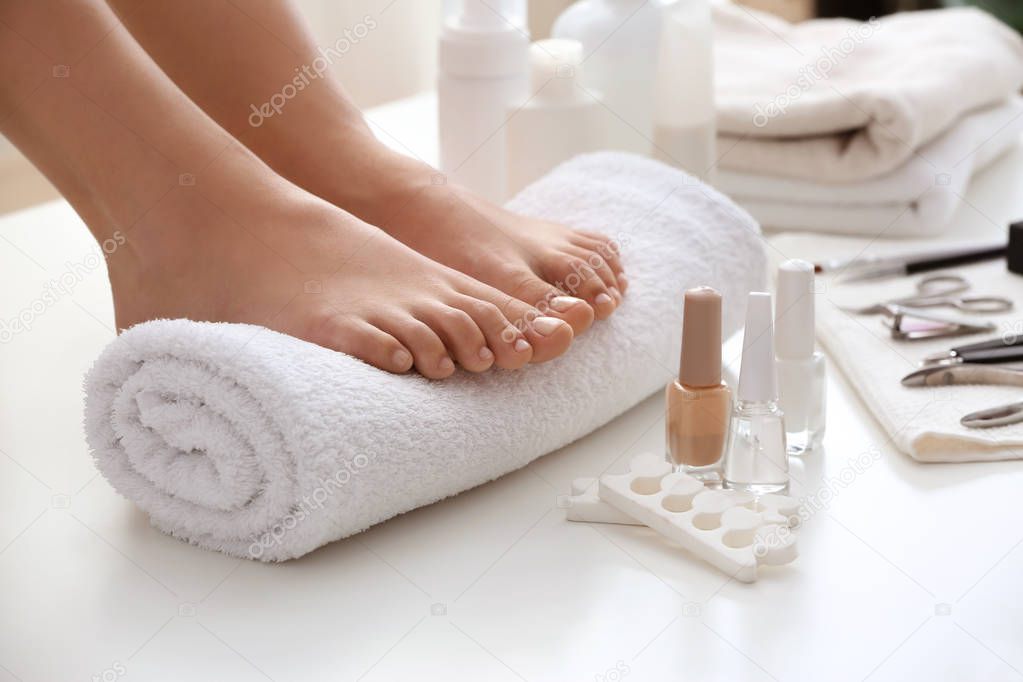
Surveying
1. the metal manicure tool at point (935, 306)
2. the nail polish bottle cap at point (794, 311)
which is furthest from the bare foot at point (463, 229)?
the metal manicure tool at point (935, 306)

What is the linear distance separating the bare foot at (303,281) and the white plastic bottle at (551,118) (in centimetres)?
33

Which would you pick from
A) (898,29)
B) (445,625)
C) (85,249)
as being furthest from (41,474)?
(898,29)

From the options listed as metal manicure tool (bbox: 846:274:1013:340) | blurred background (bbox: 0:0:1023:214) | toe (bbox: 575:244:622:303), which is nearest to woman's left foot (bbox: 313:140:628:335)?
toe (bbox: 575:244:622:303)

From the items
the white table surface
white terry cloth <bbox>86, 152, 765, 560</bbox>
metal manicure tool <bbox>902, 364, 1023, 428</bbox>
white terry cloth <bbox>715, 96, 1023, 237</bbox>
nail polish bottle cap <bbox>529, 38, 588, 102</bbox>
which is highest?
nail polish bottle cap <bbox>529, 38, 588, 102</bbox>

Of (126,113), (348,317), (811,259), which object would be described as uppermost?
(126,113)

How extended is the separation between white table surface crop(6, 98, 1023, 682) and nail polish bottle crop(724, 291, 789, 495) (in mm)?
32

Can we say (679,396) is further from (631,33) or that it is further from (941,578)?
(631,33)

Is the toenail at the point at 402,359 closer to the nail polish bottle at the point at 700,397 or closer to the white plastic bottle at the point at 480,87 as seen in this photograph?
the nail polish bottle at the point at 700,397

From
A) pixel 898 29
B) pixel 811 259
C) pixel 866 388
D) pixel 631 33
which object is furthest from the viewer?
pixel 898 29

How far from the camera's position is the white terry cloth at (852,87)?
1093 mm

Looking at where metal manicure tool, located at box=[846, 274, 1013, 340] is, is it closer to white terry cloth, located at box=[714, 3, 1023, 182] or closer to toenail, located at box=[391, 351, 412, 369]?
white terry cloth, located at box=[714, 3, 1023, 182]

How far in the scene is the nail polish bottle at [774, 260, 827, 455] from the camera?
68 centimetres

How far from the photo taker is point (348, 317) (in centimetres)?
67

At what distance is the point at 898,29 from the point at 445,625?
3.72 feet
